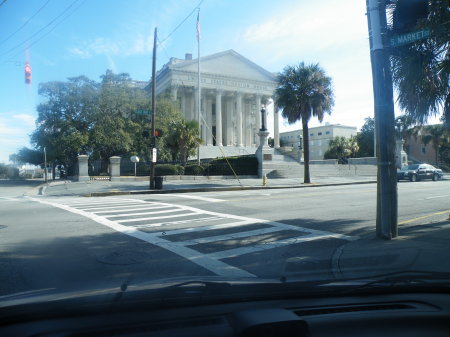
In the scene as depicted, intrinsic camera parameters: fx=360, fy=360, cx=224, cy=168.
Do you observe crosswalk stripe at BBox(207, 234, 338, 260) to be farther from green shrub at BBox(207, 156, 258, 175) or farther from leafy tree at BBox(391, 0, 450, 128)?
green shrub at BBox(207, 156, 258, 175)

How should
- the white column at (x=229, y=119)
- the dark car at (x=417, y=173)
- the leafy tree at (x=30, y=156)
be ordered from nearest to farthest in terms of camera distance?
the dark car at (x=417, y=173) < the leafy tree at (x=30, y=156) < the white column at (x=229, y=119)

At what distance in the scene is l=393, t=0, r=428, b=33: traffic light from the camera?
22.5 feet

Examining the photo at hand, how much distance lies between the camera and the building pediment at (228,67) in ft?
166

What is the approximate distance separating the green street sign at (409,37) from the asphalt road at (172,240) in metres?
4.07

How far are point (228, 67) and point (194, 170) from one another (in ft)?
86.8

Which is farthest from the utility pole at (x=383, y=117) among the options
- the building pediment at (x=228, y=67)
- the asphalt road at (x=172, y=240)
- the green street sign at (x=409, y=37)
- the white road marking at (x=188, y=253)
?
the building pediment at (x=228, y=67)

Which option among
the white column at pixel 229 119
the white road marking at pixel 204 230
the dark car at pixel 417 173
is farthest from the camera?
the white column at pixel 229 119

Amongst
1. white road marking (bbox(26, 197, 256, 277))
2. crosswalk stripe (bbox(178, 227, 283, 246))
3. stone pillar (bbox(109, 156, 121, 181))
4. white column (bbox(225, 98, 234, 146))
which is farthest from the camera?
white column (bbox(225, 98, 234, 146))

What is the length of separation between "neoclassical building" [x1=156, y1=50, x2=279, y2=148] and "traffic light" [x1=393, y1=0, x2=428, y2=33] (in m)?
41.9

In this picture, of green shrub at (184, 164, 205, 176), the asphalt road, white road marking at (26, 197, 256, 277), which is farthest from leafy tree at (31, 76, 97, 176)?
white road marking at (26, 197, 256, 277)

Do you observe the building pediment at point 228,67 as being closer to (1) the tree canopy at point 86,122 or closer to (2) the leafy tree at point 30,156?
(1) the tree canopy at point 86,122

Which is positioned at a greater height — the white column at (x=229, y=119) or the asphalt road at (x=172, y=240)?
the white column at (x=229, y=119)

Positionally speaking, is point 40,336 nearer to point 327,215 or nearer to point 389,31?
point 389,31

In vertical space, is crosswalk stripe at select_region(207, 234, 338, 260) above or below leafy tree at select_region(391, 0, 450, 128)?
below
